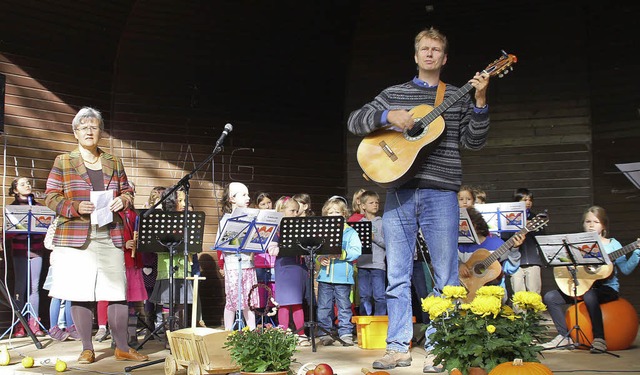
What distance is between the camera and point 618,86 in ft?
33.8

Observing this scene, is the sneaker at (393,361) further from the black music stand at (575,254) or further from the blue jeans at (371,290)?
the blue jeans at (371,290)

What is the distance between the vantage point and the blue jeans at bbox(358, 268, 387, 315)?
27.1ft

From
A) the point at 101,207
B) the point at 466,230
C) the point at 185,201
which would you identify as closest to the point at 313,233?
the point at 466,230

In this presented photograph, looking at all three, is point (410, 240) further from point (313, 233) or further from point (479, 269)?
point (479, 269)

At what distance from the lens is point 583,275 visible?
23.2ft

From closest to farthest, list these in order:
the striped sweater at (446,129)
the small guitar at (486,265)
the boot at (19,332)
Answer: the striped sweater at (446,129), the small guitar at (486,265), the boot at (19,332)

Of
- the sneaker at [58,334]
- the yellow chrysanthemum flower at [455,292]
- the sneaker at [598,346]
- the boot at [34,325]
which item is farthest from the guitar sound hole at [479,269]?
the boot at [34,325]

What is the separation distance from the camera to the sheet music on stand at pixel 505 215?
8344 mm

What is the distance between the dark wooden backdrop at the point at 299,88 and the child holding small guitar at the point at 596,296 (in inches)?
121

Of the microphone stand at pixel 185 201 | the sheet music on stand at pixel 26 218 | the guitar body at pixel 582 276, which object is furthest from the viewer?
the sheet music on stand at pixel 26 218

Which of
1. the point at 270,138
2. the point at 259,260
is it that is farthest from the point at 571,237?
the point at 270,138

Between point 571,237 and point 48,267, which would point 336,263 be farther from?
point 48,267

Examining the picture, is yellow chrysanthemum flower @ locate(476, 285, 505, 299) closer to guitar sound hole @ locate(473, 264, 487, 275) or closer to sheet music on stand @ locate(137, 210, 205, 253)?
guitar sound hole @ locate(473, 264, 487, 275)

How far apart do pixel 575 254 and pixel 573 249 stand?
5cm
